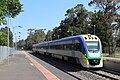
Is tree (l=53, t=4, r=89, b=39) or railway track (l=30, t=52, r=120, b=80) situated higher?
tree (l=53, t=4, r=89, b=39)

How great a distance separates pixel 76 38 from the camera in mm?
30828

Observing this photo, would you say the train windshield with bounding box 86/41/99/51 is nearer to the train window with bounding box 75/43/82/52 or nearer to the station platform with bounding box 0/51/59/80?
the train window with bounding box 75/43/82/52

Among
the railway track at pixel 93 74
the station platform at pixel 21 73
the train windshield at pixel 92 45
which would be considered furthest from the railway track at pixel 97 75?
the station platform at pixel 21 73

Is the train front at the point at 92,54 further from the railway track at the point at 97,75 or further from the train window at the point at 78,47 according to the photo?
the railway track at the point at 97,75

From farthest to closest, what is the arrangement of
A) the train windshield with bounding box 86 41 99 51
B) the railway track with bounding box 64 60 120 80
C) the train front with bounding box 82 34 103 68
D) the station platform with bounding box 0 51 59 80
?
the train windshield with bounding box 86 41 99 51 → the train front with bounding box 82 34 103 68 → the railway track with bounding box 64 60 120 80 → the station platform with bounding box 0 51 59 80

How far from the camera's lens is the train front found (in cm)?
2730

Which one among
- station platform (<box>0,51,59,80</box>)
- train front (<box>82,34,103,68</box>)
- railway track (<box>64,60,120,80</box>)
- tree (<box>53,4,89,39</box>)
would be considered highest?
tree (<box>53,4,89,39</box>)

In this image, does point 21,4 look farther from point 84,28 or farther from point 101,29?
point 84,28

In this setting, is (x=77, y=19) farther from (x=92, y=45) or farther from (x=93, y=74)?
(x=93, y=74)

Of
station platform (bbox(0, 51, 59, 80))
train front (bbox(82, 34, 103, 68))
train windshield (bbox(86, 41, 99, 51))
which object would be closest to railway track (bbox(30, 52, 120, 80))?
train front (bbox(82, 34, 103, 68))

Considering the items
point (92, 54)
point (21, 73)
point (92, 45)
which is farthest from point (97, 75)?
point (21, 73)

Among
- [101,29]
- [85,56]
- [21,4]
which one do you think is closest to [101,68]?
[85,56]

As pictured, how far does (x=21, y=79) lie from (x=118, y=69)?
956 centimetres

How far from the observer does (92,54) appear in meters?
27.6
